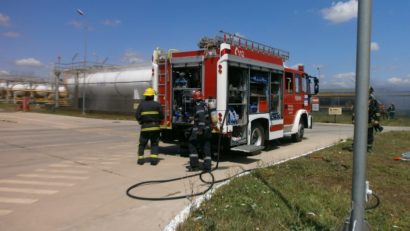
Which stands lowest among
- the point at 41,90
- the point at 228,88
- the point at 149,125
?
the point at 149,125

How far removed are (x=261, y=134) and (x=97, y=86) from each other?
91.8 ft

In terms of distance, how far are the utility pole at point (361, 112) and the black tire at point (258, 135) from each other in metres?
7.58

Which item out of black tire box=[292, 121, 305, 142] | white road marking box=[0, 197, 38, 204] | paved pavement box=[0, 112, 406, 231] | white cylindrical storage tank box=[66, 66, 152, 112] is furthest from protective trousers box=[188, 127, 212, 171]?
white cylindrical storage tank box=[66, 66, 152, 112]

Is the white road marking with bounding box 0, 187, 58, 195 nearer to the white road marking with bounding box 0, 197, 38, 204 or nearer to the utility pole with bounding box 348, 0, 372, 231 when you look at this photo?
the white road marking with bounding box 0, 197, 38, 204

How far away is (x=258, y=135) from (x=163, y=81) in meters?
3.25

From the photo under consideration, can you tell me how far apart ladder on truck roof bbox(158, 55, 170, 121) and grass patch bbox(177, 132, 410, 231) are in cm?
383

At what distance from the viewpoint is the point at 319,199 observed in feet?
20.2

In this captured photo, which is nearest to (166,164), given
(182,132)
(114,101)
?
(182,132)

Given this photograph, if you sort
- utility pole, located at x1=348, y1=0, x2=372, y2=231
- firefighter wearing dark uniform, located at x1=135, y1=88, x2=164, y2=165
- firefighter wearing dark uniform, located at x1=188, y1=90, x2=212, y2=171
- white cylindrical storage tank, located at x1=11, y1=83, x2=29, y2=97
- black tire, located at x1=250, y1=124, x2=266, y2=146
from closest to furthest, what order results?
1. utility pole, located at x1=348, y1=0, x2=372, y2=231
2. firefighter wearing dark uniform, located at x1=188, y1=90, x2=212, y2=171
3. firefighter wearing dark uniform, located at x1=135, y1=88, x2=164, y2=165
4. black tire, located at x1=250, y1=124, x2=266, y2=146
5. white cylindrical storage tank, located at x1=11, y1=83, x2=29, y2=97

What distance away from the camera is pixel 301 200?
6.02 m

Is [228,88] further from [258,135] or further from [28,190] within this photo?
[28,190]

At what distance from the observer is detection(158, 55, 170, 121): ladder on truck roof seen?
11.3 meters

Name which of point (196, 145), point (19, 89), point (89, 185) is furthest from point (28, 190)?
point (19, 89)

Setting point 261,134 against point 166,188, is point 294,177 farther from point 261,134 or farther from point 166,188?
point 261,134
